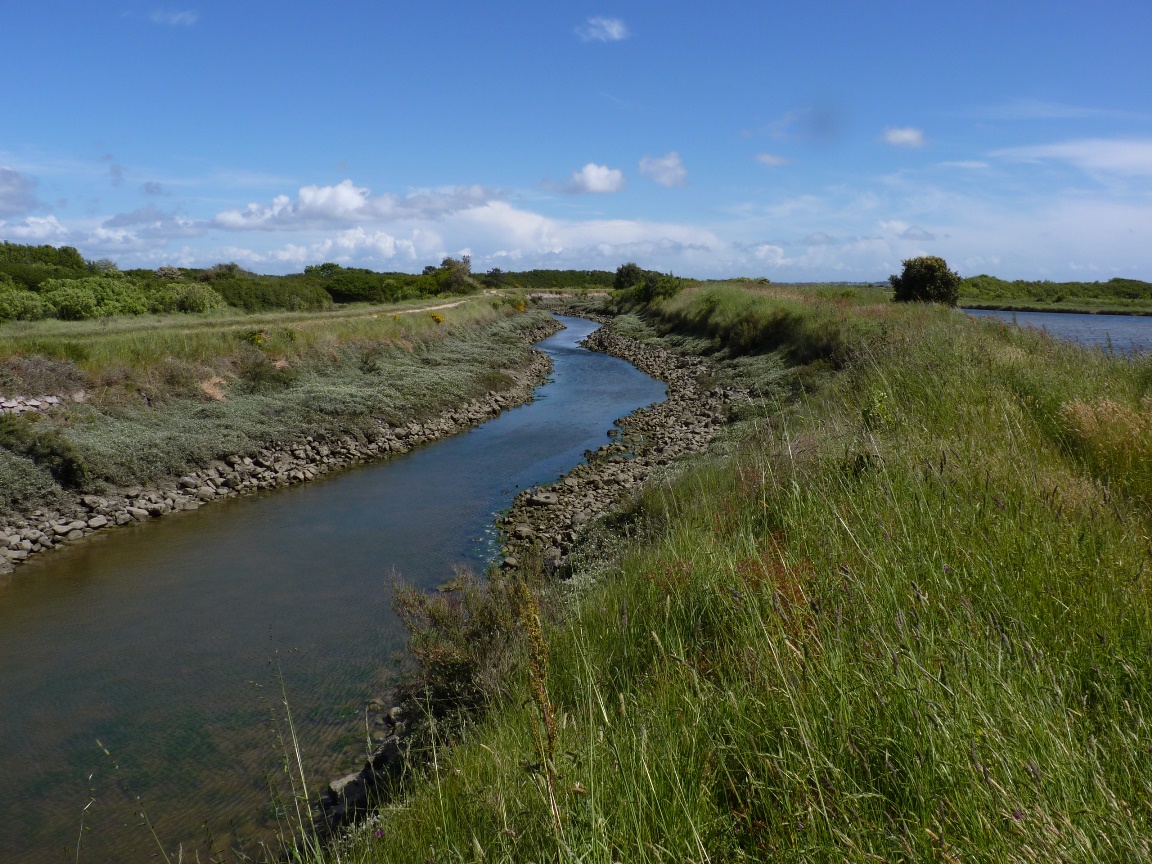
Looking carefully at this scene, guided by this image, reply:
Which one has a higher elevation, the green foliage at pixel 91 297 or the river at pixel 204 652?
the green foliage at pixel 91 297

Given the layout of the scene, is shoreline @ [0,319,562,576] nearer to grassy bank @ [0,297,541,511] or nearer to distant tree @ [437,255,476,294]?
grassy bank @ [0,297,541,511]

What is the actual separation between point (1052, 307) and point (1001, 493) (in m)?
49.3

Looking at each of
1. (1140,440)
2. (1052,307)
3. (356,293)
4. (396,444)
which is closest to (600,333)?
(356,293)

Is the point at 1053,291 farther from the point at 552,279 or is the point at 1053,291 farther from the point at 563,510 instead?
the point at 552,279

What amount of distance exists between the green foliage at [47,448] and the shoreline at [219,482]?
21.8 inches

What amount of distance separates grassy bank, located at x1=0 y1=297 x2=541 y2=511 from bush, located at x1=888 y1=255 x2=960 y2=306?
17.2 metres

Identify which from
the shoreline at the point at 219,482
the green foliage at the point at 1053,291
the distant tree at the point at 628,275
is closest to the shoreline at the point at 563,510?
the shoreline at the point at 219,482

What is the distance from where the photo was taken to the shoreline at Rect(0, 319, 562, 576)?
42.4ft

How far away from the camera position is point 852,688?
254 cm

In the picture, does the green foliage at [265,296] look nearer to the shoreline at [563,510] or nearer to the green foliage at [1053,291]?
the shoreline at [563,510]

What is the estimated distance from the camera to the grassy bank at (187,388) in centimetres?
1443

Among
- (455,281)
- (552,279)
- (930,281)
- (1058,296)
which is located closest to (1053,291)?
(1058,296)

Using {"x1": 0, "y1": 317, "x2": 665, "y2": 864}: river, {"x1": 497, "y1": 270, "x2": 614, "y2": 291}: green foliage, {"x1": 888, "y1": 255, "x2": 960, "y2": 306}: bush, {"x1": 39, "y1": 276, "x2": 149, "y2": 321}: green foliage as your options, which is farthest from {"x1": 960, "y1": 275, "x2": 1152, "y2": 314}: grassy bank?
{"x1": 497, "y1": 270, "x2": 614, "y2": 291}: green foliage

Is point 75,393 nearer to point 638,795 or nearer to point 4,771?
point 4,771
